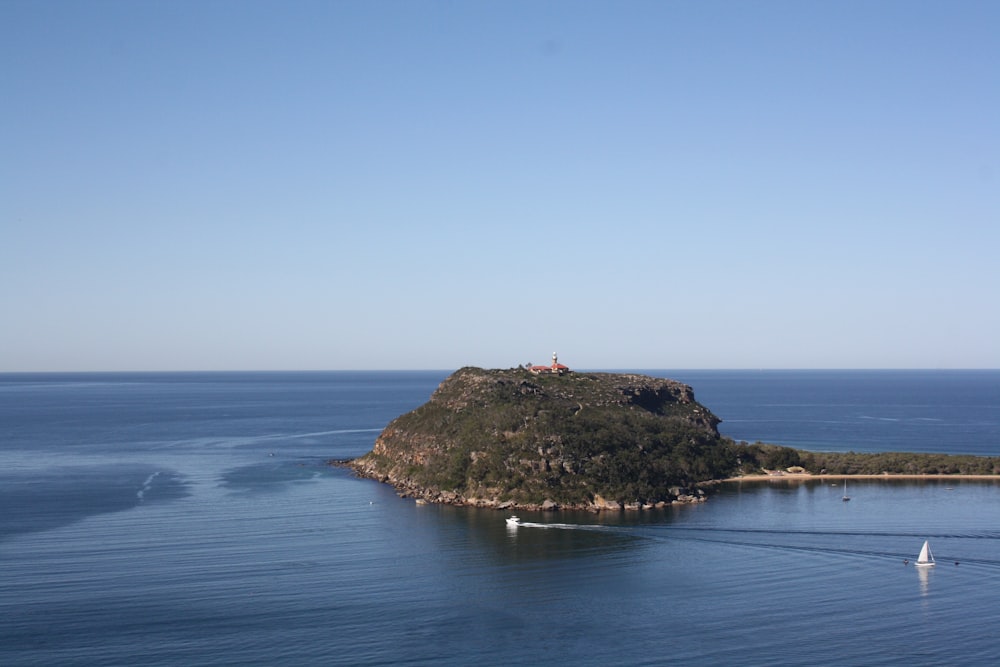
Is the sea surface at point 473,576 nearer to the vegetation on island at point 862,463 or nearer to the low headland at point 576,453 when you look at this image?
the low headland at point 576,453

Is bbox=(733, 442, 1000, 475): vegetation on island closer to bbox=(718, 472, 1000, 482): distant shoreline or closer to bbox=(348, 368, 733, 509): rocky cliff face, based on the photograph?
bbox=(718, 472, 1000, 482): distant shoreline

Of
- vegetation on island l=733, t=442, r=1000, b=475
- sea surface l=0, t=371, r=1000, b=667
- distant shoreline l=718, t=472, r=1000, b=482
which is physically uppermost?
vegetation on island l=733, t=442, r=1000, b=475

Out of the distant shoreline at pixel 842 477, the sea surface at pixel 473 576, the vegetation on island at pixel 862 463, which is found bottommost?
the sea surface at pixel 473 576

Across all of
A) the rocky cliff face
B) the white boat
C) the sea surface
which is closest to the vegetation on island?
the rocky cliff face

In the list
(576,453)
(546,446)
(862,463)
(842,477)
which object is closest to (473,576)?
(576,453)

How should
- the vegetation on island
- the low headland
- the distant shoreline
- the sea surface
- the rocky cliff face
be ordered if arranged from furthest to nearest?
the vegetation on island
the distant shoreline
the low headland
the rocky cliff face
the sea surface

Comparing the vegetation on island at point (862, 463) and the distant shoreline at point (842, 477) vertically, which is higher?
the vegetation on island at point (862, 463)

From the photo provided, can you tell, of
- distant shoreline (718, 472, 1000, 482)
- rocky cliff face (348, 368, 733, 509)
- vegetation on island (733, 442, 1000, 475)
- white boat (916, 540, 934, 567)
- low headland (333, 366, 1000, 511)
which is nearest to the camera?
white boat (916, 540, 934, 567)

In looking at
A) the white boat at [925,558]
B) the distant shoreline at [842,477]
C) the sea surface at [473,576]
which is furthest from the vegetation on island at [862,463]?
the white boat at [925,558]
